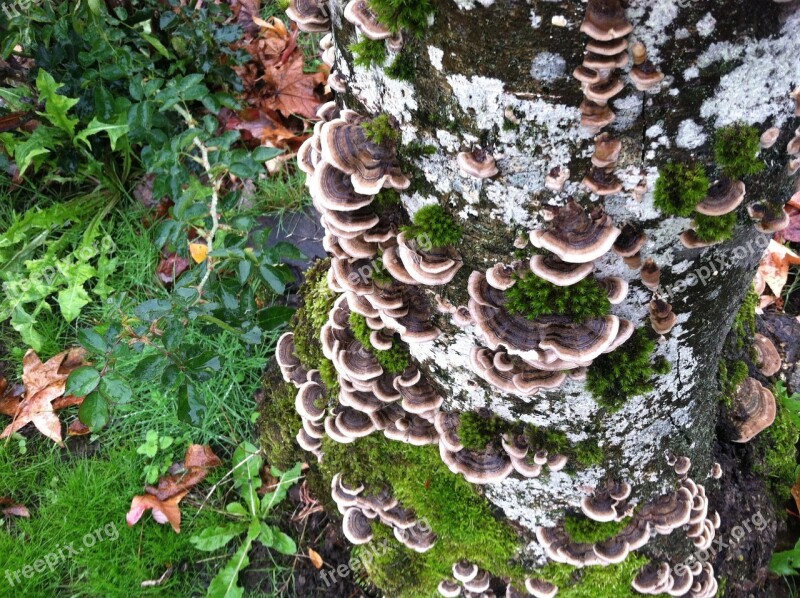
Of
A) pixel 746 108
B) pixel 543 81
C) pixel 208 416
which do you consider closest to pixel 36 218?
pixel 208 416

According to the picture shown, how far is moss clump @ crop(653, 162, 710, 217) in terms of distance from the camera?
168 centimetres

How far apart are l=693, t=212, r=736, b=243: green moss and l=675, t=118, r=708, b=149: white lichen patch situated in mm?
237

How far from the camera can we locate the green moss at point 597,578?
3164mm

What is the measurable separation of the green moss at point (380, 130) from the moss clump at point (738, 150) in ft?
2.90

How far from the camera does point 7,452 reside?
4863 millimetres

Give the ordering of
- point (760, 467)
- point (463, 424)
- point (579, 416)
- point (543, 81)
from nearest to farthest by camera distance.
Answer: point (543, 81) < point (579, 416) < point (463, 424) < point (760, 467)

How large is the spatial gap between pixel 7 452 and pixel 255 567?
7.21ft

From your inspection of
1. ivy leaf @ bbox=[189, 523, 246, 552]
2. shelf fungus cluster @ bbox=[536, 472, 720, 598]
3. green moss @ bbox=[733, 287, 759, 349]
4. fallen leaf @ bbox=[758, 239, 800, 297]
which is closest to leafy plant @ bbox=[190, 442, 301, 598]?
ivy leaf @ bbox=[189, 523, 246, 552]

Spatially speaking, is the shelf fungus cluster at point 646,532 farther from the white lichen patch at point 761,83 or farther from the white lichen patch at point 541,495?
the white lichen patch at point 761,83

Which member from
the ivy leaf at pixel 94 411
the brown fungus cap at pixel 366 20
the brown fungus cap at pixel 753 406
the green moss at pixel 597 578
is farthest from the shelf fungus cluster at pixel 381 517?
the brown fungus cap at pixel 366 20

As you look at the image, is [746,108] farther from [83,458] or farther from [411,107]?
[83,458]

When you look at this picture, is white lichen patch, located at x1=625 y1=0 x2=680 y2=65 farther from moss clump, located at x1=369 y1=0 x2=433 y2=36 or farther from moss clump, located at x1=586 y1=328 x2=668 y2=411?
moss clump, located at x1=586 y1=328 x2=668 y2=411
